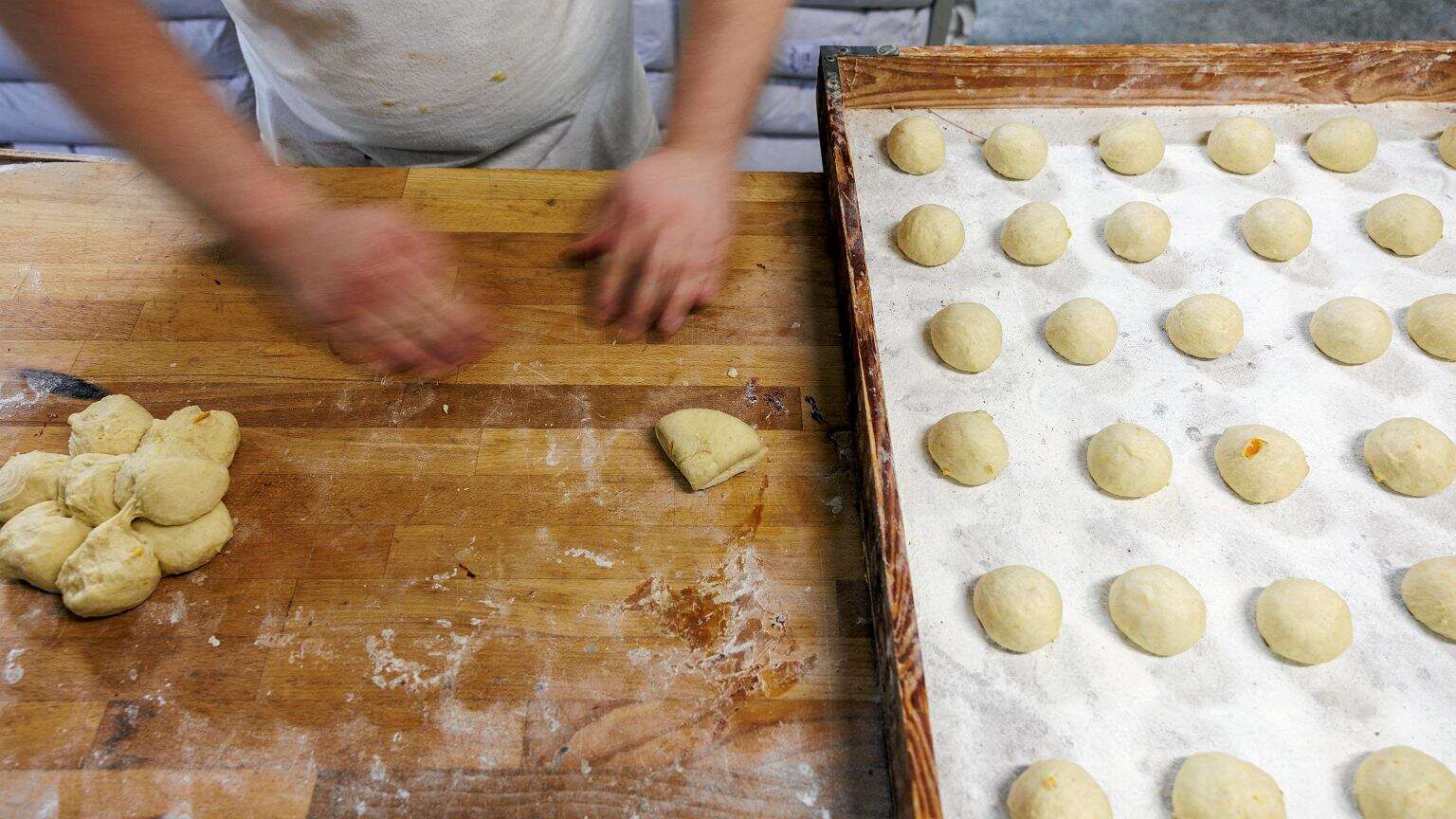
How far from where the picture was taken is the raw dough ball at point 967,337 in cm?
133

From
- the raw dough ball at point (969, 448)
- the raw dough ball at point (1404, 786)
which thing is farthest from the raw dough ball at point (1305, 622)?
the raw dough ball at point (969, 448)

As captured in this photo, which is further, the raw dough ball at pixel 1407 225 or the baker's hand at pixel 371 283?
the raw dough ball at pixel 1407 225

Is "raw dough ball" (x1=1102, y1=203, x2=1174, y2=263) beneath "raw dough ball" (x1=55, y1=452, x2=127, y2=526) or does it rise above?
above

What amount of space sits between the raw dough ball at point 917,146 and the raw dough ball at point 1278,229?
52cm

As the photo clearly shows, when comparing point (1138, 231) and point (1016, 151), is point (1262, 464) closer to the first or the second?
point (1138, 231)

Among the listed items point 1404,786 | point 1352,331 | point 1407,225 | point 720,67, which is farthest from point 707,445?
point 1407,225

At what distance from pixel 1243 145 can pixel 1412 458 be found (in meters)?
0.62

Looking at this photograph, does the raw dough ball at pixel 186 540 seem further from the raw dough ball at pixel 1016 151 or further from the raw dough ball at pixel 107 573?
the raw dough ball at pixel 1016 151

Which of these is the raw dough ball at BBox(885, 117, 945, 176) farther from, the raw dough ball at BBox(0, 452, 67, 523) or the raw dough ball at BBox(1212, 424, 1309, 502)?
the raw dough ball at BBox(0, 452, 67, 523)

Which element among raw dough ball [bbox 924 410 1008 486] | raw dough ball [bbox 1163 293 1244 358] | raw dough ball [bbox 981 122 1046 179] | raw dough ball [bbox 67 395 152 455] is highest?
raw dough ball [bbox 981 122 1046 179]

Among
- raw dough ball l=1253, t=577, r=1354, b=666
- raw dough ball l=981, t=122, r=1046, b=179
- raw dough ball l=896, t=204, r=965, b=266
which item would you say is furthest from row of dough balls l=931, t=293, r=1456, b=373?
raw dough ball l=1253, t=577, r=1354, b=666

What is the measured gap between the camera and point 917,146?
1.55 metres

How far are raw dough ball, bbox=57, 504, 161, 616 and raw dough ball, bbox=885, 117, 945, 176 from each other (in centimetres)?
127

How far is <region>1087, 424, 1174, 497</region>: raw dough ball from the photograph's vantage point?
4.06 ft
